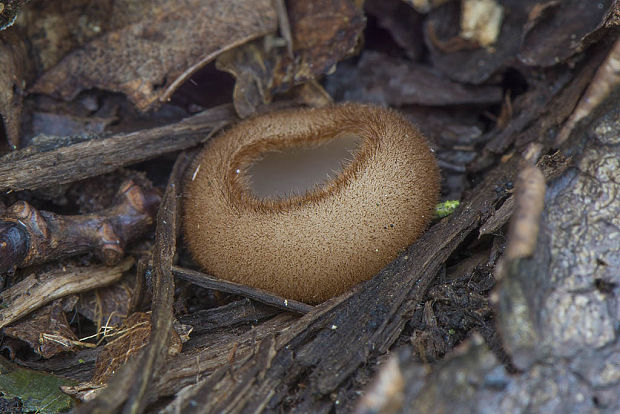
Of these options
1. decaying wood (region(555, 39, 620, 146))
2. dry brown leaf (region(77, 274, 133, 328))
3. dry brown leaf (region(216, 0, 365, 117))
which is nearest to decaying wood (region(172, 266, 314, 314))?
dry brown leaf (region(77, 274, 133, 328))

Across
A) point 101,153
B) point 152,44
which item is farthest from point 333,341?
point 152,44

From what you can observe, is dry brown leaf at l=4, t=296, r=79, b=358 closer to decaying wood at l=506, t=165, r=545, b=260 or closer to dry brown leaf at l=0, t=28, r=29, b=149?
dry brown leaf at l=0, t=28, r=29, b=149

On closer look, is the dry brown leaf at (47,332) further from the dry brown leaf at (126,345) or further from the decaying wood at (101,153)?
the decaying wood at (101,153)

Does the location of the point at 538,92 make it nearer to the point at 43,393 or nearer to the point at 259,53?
the point at 259,53

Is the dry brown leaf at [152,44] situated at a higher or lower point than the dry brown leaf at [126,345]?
higher

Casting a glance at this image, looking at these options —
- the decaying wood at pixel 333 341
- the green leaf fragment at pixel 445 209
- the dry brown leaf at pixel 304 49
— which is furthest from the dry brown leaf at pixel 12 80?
the green leaf fragment at pixel 445 209

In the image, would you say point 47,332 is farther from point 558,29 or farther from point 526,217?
point 558,29

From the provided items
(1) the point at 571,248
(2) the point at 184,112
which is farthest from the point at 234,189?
(1) the point at 571,248
